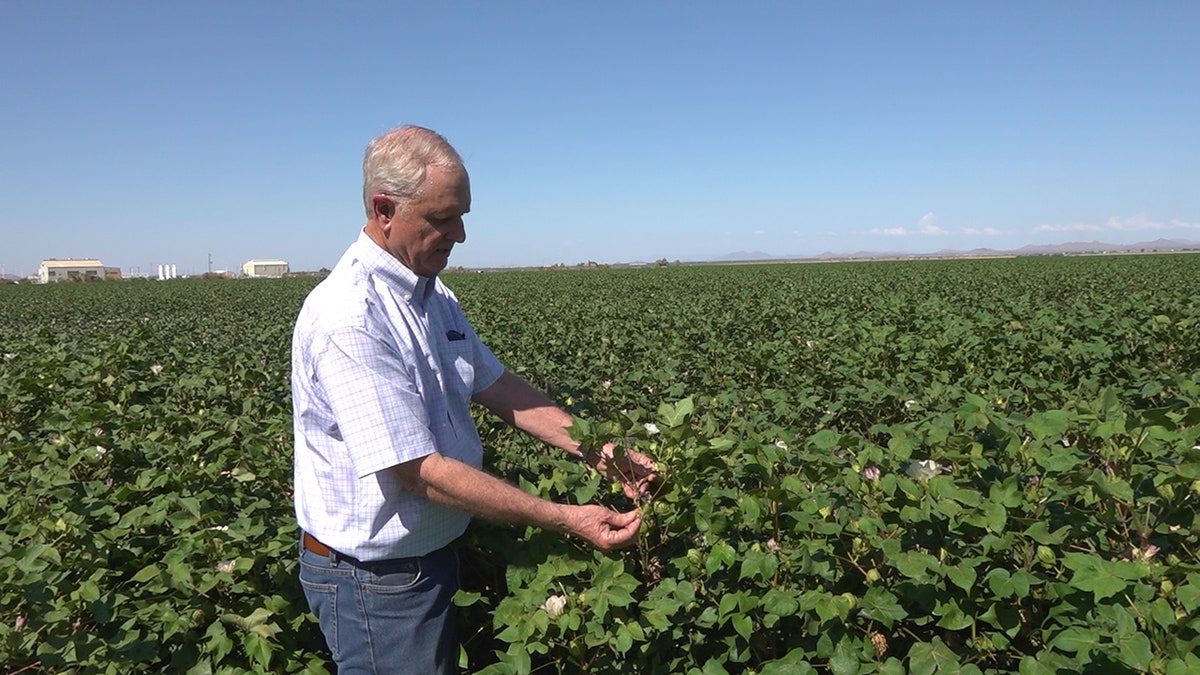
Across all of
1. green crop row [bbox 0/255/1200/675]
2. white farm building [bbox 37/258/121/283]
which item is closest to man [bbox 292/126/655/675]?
green crop row [bbox 0/255/1200/675]

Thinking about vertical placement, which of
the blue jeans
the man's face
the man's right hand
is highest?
the man's face

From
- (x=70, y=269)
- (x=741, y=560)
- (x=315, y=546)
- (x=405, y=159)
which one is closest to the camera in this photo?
(x=741, y=560)

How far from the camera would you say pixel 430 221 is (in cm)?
178

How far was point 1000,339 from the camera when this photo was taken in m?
5.11

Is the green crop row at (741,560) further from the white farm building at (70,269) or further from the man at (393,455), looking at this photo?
the white farm building at (70,269)

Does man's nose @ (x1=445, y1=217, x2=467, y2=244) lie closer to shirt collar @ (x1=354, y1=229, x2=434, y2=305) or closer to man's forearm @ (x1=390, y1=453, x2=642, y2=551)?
shirt collar @ (x1=354, y1=229, x2=434, y2=305)

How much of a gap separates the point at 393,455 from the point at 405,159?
686 millimetres

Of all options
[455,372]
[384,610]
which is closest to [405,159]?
[455,372]

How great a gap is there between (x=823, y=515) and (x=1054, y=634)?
46cm

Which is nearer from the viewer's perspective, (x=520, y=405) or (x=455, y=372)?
(x=455, y=372)

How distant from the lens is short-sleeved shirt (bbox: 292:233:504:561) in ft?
5.25

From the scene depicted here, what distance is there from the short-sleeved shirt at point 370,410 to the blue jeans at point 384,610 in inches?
2.3

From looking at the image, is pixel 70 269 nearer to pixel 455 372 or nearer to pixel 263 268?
pixel 263 268

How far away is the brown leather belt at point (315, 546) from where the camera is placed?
1817 millimetres
